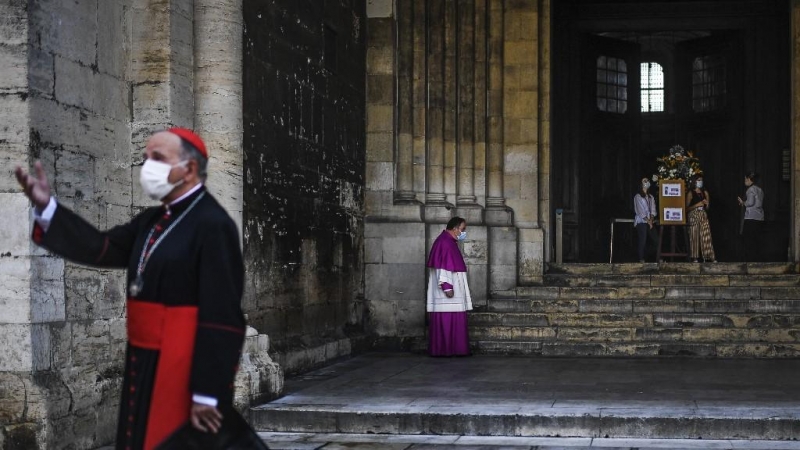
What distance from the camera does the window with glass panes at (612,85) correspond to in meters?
18.2

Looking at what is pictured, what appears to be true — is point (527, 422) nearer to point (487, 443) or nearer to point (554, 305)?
point (487, 443)

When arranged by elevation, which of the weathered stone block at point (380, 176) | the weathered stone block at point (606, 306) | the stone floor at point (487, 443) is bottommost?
the stone floor at point (487, 443)

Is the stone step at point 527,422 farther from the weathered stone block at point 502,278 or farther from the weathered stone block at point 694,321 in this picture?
the weathered stone block at point 502,278

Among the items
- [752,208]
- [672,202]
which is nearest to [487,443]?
[672,202]

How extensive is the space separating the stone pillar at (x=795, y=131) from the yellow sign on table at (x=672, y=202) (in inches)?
72.3

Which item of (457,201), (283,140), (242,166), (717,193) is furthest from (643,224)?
(242,166)

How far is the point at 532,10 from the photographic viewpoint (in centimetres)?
1402

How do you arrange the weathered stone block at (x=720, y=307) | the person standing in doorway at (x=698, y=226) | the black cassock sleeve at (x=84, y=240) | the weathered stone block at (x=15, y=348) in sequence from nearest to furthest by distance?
1. the black cassock sleeve at (x=84, y=240)
2. the weathered stone block at (x=15, y=348)
3. the weathered stone block at (x=720, y=307)
4. the person standing in doorway at (x=698, y=226)

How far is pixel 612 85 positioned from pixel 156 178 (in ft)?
50.1

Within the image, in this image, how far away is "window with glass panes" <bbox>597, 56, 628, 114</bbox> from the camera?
717 inches

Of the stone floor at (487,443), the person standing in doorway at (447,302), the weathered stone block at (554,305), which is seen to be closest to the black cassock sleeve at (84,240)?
the stone floor at (487,443)

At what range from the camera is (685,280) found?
44.0 feet

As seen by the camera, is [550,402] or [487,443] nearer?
[487,443]

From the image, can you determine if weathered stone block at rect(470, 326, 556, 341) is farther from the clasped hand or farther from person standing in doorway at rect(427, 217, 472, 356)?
the clasped hand
